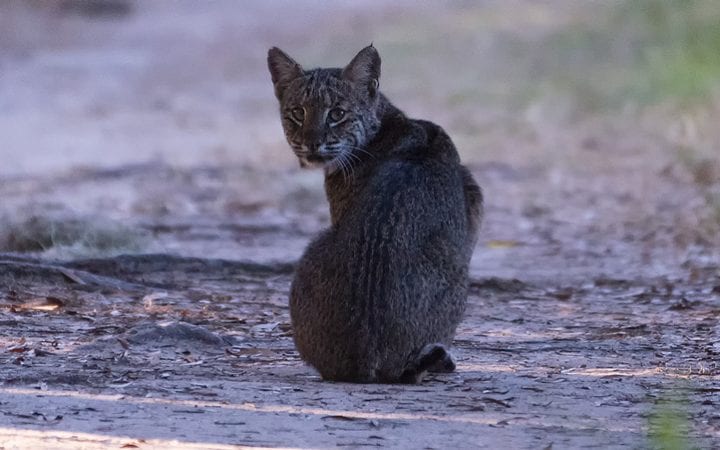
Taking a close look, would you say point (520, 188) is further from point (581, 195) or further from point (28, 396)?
point (28, 396)

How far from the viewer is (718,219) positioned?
12508 mm

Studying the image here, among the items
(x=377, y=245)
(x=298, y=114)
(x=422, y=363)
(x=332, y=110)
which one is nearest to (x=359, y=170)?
(x=332, y=110)

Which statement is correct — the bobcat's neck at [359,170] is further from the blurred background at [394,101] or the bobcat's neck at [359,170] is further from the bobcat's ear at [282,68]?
the blurred background at [394,101]

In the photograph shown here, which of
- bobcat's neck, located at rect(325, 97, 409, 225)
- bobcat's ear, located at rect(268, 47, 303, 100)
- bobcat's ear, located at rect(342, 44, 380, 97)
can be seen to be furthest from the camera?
bobcat's ear, located at rect(268, 47, 303, 100)

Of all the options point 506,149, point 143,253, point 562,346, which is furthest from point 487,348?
point 506,149

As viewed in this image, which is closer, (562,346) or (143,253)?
(562,346)

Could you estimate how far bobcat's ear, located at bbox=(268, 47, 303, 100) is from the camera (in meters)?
8.02

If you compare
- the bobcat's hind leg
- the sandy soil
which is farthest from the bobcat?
the sandy soil

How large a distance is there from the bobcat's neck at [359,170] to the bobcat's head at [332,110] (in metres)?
0.03

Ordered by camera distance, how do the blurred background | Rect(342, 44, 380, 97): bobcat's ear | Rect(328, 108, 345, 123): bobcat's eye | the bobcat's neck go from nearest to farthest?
the bobcat's neck
Rect(328, 108, 345, 123): bobcat's eye
Rect(342, 44, 380, 97): bobcat's ear
the blurred background

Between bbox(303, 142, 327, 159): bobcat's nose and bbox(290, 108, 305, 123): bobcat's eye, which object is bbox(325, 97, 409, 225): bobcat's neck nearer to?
bbox(303, 142, 327, 159): bobcat's nose

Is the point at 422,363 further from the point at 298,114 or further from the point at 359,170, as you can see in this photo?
the point at 298,114

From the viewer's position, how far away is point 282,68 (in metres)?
8.09

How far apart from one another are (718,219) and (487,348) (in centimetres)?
510
